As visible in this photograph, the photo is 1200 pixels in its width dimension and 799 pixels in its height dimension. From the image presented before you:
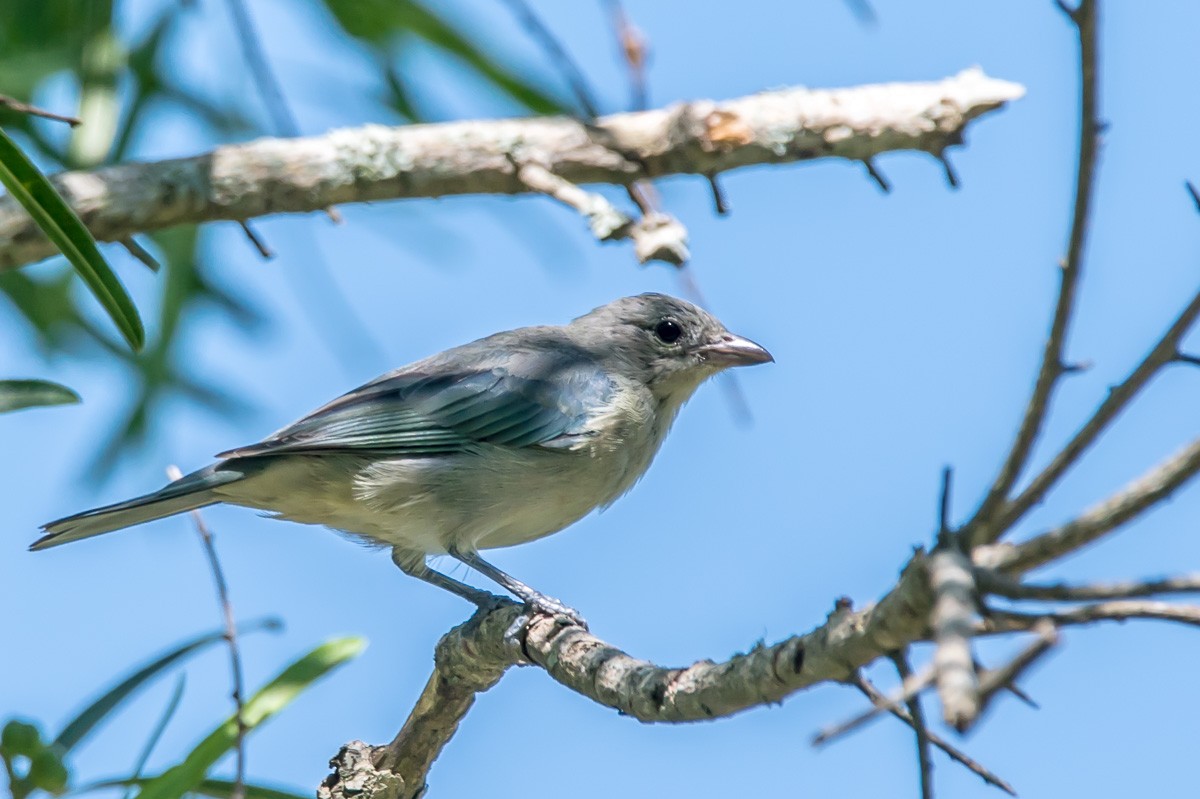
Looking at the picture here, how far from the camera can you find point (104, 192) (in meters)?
4.29

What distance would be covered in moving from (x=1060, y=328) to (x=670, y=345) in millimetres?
4238

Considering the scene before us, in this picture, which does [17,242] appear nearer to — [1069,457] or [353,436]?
[353,436]

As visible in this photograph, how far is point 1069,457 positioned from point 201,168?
3.60 meters

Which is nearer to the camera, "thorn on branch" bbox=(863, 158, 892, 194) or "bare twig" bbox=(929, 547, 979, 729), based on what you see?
"bare twig" bbox=(929, 547, 979, 729)

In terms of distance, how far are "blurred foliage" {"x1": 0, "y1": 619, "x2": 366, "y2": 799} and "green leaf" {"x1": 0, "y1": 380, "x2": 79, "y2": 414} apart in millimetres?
738

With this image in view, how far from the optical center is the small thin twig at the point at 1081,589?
1415 mm

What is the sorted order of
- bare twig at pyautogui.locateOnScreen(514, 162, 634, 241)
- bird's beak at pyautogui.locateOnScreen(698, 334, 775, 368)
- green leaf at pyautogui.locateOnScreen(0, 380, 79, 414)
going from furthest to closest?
bird's beak at pyautogui.locateOnScreen(698, 334, 775, 368)
bare twig at pyautogui.locateOnScreen(514, 162, 634, 241)
green leaf at pyautogui.locateOnScreen(0, 380, 79, 414)

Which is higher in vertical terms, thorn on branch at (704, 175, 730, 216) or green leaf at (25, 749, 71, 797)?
thorn on branch at (704, 175, 730, 216)

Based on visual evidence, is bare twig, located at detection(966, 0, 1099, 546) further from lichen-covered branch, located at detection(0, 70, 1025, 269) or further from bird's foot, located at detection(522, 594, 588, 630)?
lichen-covered branch, located at detection(0, 70, 1025, 269)

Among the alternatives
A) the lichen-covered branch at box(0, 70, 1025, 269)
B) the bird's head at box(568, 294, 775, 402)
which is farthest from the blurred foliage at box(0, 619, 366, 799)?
the bird's head at box(568, 294, 775, 402)

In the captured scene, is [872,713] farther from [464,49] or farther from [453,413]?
[464,49]

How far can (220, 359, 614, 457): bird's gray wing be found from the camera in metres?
5.02

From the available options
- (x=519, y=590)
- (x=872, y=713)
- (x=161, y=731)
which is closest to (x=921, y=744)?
(x=872, y=713)

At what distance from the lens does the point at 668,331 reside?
19.3ft
